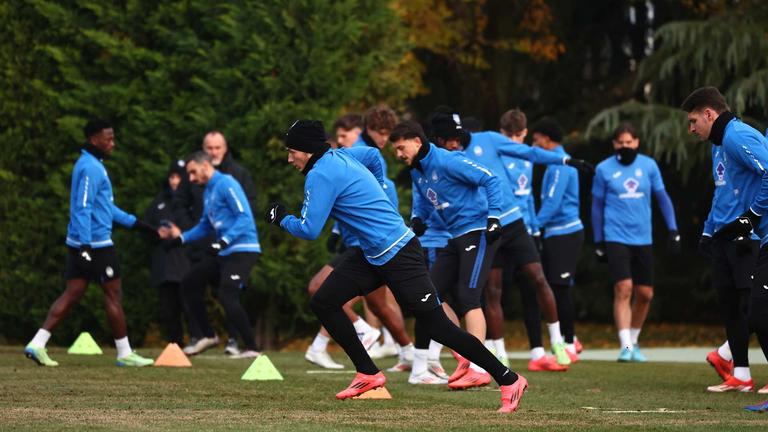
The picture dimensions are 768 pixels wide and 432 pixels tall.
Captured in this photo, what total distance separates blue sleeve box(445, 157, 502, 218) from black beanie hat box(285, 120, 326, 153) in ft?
6.38

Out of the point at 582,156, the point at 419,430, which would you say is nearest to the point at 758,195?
the point at 419,430

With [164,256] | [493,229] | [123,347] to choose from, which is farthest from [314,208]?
[164,256]

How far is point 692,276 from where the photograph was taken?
1005 inches

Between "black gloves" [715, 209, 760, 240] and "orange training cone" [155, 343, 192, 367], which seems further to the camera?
"orange training cone" [155, 343, 192, 367]

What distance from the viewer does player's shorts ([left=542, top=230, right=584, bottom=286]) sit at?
15.7 meters

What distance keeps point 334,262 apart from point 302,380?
6.86 ft

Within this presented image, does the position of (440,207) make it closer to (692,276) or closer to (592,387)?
(592,387)

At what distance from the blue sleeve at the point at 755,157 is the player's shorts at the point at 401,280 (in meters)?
2.25

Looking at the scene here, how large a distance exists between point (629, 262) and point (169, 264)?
540 centimetres

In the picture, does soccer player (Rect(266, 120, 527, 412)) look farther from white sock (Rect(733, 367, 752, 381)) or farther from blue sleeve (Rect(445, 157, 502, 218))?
white sock (Rect(733, 367, 752, 381))

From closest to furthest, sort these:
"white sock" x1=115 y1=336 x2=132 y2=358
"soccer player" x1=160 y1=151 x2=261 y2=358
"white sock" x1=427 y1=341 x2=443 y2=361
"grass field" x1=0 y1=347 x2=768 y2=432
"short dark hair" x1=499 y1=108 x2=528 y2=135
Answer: "grass field" x1=0 y1=347 x2=768 y2=432 < "white sock" x1=427 y1=341 x2=443 y2=361 < "white sock" x1=115 y1=336 x2=132 y2=358 < "short dark hair" x1=499 y1=108 x2=528 y2=135 < "soccer player" x1=160 y1=151 x2=261 y2=358

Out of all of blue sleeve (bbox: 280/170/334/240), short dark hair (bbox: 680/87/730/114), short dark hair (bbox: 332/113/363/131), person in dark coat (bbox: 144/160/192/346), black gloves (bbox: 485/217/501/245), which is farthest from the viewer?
person in dark coat (bbox: 144/160/192/346)

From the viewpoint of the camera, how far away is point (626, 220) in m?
15.6

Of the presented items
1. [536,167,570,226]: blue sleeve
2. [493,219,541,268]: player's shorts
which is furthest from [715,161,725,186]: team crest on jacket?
[536,167,570,226]: blue sleeve
